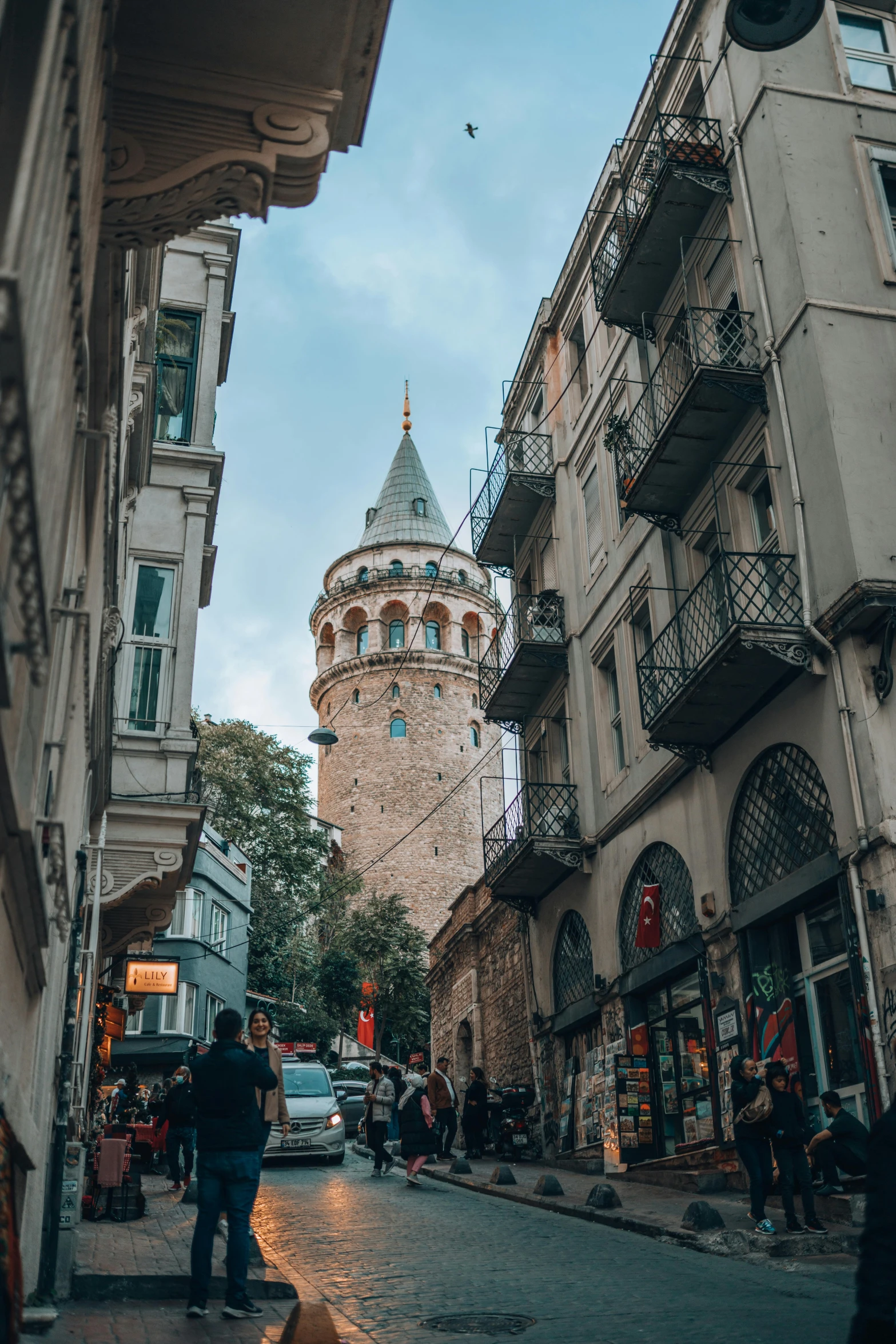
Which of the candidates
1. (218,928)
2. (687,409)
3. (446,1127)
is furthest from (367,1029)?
(687,409)

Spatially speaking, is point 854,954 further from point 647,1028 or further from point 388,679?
point 388,679

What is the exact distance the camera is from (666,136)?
18.7m

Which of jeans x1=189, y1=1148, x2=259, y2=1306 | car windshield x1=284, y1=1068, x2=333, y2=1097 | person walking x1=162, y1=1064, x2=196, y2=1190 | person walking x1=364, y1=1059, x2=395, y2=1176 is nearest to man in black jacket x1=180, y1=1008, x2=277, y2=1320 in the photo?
jeans x1=189, y1=1148, x2=259, y2=1306

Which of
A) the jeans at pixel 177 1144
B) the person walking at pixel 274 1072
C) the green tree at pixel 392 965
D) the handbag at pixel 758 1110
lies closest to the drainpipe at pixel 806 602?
the handbag at pixel 758 1110

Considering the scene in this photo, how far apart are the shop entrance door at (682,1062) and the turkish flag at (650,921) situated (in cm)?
65

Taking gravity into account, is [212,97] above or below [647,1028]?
above

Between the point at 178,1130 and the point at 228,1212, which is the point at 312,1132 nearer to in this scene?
the point at 178,1130

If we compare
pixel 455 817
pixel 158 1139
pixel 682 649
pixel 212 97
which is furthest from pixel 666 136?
pixel 455 817

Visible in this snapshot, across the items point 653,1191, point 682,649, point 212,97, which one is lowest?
point 653,1191

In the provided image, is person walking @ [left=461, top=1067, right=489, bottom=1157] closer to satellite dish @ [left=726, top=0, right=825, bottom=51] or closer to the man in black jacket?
the man in black jacket

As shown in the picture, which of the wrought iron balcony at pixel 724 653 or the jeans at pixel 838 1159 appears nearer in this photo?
the jeans at pixel 838 1159

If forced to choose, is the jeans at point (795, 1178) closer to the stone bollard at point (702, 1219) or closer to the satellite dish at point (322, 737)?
the stone bollard at point (702, 1219)

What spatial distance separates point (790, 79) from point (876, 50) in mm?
1708

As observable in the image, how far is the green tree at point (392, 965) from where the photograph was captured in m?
53.4
